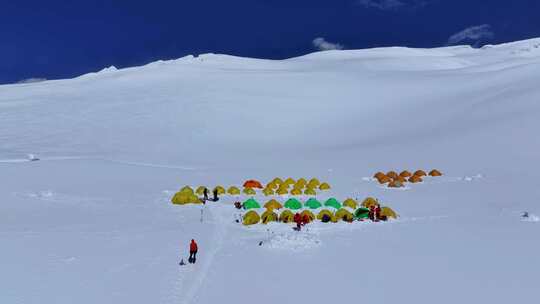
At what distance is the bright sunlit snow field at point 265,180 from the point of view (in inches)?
669

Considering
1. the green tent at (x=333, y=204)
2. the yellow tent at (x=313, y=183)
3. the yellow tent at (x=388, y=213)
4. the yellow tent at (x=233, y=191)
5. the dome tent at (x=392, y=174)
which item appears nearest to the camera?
the yellow tent at (x=388, y=213)

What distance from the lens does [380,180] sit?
Result: 38.5 m

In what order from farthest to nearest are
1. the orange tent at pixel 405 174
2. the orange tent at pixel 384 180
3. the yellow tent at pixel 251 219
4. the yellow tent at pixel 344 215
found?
the orange tent at pixel 405 174
the orange tent at pixel 384 180
the yellow tent at pixel 344 215
the yellow tent at pixel 251 219

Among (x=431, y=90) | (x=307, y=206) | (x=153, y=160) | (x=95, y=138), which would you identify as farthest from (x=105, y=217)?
(x=431, y=90)

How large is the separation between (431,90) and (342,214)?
5038 cm

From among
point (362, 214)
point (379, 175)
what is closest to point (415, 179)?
point (379, 175)

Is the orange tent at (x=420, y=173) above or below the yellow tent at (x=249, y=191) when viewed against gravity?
above

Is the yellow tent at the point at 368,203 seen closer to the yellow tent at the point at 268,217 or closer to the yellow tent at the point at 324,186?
the yellow tent at the point at 268,217

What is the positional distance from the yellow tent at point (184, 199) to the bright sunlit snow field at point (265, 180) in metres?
0.87

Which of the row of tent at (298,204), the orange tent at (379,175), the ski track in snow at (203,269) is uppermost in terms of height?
the orange tent at (379,175)

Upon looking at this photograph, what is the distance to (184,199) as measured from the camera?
31.3 metres

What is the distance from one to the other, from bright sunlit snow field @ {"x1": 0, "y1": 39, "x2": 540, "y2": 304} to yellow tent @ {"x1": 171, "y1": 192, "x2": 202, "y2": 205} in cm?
87

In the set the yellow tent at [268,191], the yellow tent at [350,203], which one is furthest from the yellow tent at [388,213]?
the yellow tent at [268,191]

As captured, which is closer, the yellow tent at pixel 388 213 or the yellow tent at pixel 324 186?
the yellow tent at pixel 388 213
